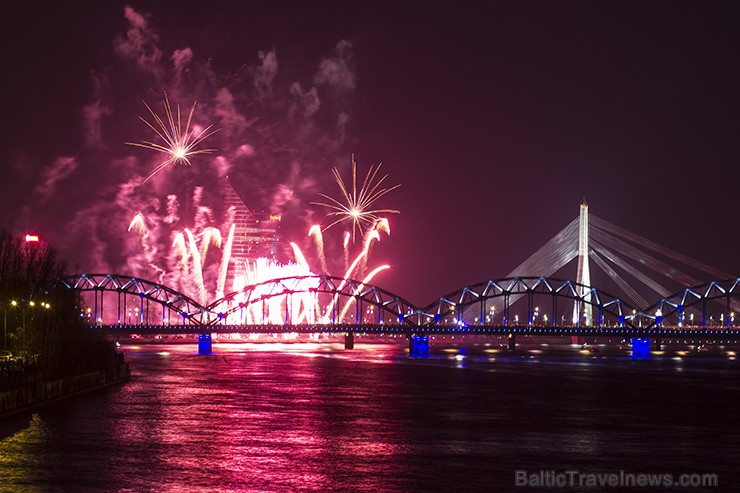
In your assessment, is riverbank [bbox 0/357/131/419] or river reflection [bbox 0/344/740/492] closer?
river reflection [bbox 0/344/740/492]

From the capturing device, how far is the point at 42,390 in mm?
70688

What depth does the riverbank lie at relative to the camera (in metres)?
62.8

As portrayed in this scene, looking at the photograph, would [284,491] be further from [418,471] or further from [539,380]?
[539,380]

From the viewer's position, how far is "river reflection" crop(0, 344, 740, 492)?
1597 inches

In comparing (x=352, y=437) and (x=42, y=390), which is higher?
(x=42, y=390)

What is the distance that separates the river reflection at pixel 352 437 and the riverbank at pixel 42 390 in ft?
4.83

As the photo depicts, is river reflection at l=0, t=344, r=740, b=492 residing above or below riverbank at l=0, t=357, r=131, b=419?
below

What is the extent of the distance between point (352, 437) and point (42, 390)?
26525 millimetres

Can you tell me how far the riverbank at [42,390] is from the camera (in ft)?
206

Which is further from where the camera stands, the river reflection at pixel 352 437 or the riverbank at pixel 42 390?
the riverbank at pixel 42 390

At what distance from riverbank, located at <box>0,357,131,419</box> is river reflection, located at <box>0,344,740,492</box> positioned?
1.47m

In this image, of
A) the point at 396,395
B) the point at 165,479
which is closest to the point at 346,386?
the point at 396,395

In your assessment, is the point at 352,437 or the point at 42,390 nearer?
the point at 352,437

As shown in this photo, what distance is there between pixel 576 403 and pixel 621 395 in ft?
39.2
